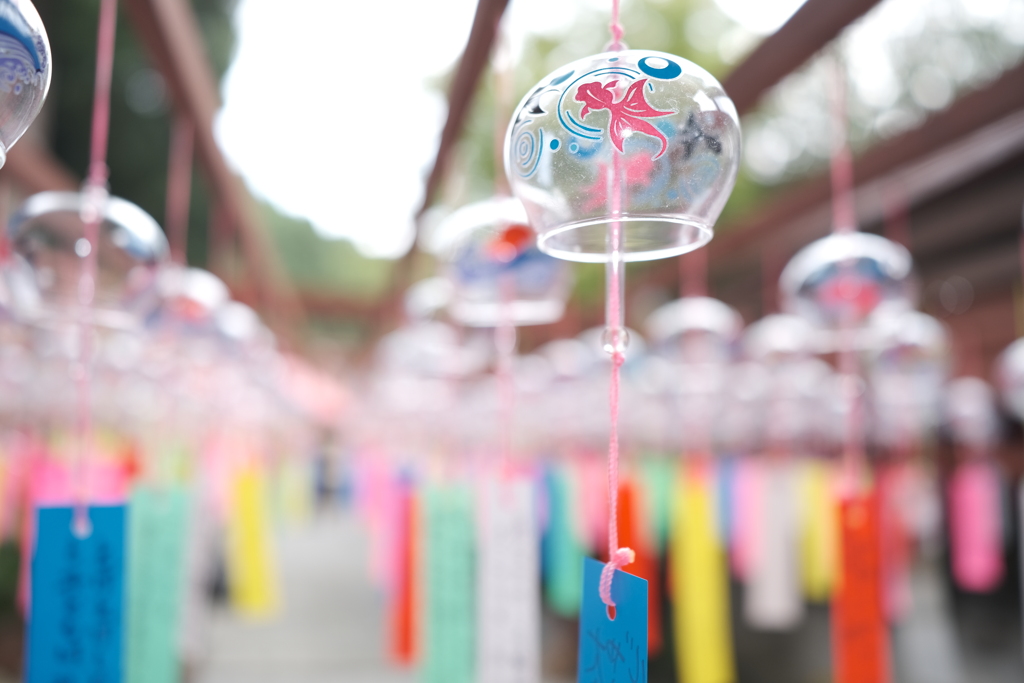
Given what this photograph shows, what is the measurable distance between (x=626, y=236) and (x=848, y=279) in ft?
2.48

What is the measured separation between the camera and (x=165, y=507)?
4.67ft

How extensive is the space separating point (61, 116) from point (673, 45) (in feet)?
16.0

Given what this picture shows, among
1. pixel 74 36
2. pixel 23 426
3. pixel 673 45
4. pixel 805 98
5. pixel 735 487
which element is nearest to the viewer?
pixel 735 487

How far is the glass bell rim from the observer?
0.57 m

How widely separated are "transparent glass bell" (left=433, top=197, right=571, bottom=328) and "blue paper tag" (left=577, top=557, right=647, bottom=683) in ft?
1.54

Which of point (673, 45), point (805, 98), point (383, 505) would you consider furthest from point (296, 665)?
point (673, 45)

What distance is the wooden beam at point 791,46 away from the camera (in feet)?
3.37

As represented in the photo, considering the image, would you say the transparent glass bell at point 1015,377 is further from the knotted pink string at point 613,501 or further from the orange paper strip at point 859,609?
the knotted pink string at point 613,501

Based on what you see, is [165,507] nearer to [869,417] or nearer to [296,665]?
[296,665]

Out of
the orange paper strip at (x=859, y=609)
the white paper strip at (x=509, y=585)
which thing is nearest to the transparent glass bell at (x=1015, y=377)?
the orange paper strip at (x=859, y=609)

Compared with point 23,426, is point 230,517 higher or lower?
lower

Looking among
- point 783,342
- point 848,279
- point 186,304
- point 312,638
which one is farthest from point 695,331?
point 312,638

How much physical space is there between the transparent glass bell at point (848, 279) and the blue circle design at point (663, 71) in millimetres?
764

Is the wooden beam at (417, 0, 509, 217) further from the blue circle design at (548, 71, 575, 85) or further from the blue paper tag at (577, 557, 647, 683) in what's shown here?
the blue paper tag at (577, 557, 647, 683)
